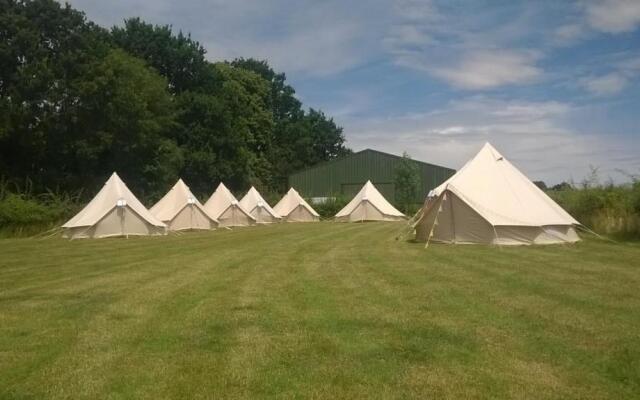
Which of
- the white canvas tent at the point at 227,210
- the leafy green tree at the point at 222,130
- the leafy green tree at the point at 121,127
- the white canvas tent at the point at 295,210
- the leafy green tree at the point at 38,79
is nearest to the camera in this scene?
the white canvas tent at the point at 227,210

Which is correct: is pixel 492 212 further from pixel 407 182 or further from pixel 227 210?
pixel 407 182

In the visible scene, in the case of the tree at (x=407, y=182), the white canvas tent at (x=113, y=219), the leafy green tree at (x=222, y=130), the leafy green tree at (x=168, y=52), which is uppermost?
the leafy green tree at (x=168, y=52)

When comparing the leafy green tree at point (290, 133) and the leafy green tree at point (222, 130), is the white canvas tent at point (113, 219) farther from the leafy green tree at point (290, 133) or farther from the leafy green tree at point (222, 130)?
the leafy green tree at point (290, 133)

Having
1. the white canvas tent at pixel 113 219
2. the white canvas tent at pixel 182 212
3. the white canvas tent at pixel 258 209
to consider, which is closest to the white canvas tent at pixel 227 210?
the white canvas tent at pixel 258 209

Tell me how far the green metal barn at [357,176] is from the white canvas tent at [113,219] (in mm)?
26757

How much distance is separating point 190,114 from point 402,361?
50.7 m

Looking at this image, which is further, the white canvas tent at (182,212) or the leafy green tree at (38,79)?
the leafy green tree at (38,79)

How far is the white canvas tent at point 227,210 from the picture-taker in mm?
34956

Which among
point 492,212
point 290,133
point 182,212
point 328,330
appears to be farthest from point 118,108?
point 290,133

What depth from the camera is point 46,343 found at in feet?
22.1

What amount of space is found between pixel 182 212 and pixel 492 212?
674 inches

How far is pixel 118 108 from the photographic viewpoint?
40031 mm

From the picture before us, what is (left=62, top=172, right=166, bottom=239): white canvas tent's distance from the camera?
24.9m

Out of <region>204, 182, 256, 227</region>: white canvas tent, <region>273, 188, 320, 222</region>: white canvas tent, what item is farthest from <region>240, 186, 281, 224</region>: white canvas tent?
<region>204, 182, 256, 227</region>: white canvas tent
